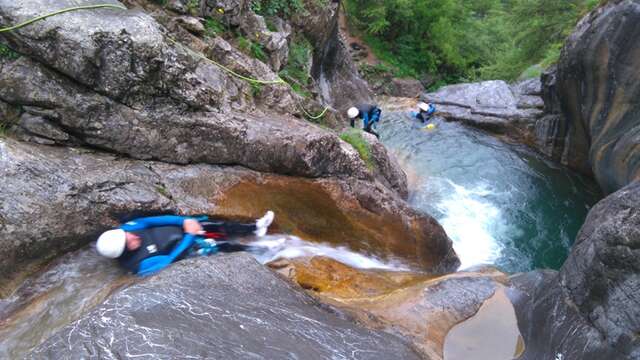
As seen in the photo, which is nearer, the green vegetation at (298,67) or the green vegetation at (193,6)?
the green vegetation at (193,6)

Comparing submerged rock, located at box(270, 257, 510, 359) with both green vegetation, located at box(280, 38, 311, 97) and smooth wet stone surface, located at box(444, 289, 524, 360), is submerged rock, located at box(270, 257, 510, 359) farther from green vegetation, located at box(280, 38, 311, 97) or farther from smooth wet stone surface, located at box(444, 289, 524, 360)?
green vegetation, located at box(280, 38, 311, 97)

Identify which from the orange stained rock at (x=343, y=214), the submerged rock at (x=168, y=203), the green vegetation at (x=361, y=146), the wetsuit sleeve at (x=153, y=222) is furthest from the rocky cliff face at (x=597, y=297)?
the wetsuit sleeve at (x=153, y=222)

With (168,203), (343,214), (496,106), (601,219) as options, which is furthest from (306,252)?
(496,106)

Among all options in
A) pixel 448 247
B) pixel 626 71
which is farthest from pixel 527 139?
pixel 448 247

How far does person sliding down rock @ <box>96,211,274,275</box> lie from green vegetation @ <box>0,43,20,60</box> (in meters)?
2.58

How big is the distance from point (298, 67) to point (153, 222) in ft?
21.6

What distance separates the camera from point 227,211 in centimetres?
685

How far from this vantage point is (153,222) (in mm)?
6039

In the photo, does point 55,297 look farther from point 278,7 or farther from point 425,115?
point 425,115

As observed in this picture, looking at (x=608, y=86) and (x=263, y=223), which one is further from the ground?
(x=608, y=86)

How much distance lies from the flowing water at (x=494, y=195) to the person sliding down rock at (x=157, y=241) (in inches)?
212

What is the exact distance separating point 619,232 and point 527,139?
11576 mm

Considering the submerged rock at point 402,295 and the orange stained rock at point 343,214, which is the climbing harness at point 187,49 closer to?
the orange stained rock at point 343,214

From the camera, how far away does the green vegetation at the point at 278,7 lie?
10.3 metres
